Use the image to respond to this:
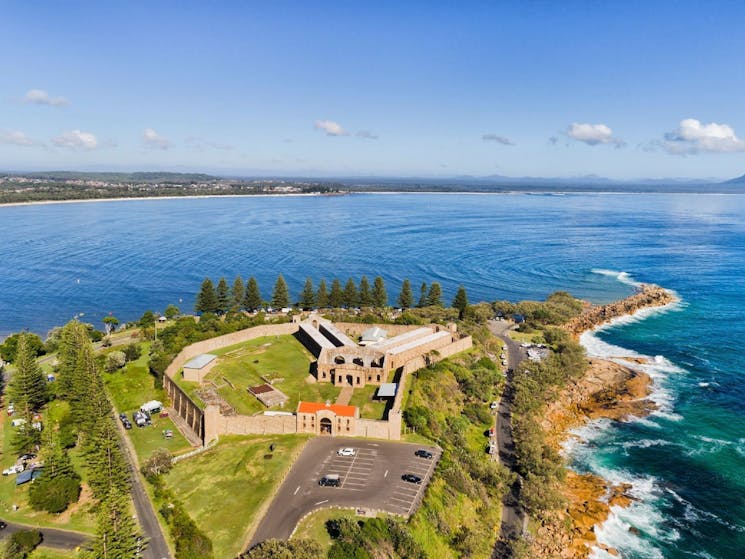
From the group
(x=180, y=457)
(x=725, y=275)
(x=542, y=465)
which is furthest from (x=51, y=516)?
(x=725, y=275)

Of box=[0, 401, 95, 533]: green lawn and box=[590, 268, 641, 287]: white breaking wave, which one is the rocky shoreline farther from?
box=[0, 401, 95, 533]: green lawn

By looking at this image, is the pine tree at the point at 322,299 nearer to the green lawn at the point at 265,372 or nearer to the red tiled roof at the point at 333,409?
the green lawn at the point at 265,372

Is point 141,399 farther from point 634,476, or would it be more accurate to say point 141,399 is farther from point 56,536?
point 634,476

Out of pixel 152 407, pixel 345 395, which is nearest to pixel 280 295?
pixel 152 407

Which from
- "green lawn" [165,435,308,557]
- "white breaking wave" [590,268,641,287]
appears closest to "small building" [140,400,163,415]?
"green lawn" [165,435,308,557]

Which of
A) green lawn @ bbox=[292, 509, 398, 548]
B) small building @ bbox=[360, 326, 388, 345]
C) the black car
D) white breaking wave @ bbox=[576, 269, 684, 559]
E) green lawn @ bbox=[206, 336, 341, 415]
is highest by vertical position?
small building @ bbox=[360, 326, 388, 345]

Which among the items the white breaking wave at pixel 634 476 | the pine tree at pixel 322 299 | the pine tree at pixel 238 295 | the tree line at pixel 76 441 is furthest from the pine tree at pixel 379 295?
the tree line at pixel 76 441
